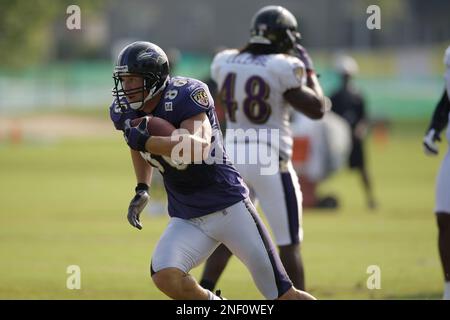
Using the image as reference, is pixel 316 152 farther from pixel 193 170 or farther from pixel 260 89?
pixel 193 170

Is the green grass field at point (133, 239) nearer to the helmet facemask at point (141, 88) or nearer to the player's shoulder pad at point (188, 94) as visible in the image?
the helmet facemask at point (141, 88)

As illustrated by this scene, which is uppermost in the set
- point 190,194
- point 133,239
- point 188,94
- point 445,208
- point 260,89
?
point 188,94

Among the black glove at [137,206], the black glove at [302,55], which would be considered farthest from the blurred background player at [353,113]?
the black glove at [137,206]

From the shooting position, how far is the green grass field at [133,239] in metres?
9.30

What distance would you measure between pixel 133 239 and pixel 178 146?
22.6ft

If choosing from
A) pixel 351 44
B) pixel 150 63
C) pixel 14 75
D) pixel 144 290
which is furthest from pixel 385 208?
pixel 351 44

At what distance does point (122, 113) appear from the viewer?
6543 mm

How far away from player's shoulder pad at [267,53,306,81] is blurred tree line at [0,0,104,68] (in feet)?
55.7

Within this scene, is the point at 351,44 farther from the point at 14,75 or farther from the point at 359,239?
the point at 359,239

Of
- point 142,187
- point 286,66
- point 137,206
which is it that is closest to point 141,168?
point 142,187

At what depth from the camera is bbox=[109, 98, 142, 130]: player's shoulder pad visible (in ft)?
21.3

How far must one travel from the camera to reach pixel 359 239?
1298 cm

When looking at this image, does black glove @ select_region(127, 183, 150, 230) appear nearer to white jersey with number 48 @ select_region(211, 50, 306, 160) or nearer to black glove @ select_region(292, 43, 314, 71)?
white jersey with number 48 @ select_region(211, 50, 306, 160)
